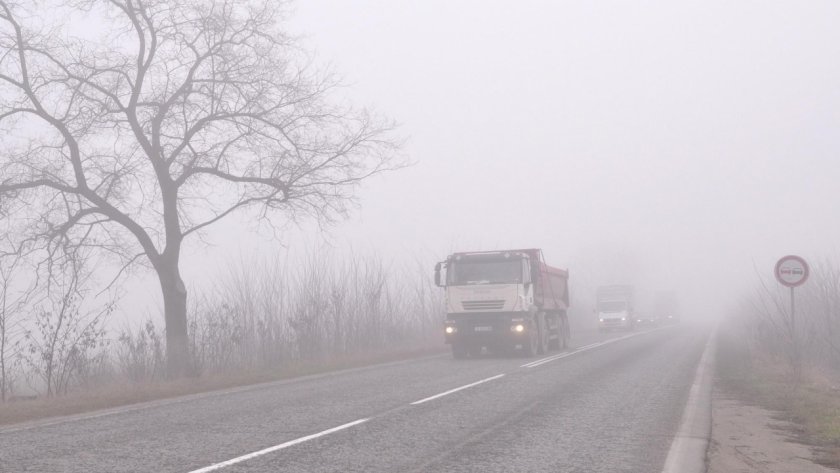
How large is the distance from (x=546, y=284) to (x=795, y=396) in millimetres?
14469

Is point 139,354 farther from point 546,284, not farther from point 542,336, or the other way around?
point 546,284

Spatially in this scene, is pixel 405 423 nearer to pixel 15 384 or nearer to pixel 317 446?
pixel 317 446

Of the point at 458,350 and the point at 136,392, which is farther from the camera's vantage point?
the point at 458,350

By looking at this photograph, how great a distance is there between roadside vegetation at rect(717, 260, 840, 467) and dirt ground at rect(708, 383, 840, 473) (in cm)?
22

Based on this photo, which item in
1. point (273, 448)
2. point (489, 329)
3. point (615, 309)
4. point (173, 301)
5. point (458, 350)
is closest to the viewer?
point (273, 448)

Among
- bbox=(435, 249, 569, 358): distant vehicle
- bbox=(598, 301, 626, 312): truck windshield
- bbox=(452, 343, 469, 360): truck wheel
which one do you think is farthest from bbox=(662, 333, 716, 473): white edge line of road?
bbox=(598, 301, 626, 312): truck windshield

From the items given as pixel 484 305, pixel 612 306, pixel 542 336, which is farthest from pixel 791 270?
pixel 612 306

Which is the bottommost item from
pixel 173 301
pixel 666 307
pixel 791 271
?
pixel 666 307

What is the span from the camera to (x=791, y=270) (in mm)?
19047

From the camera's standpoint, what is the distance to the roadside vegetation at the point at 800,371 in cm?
1116

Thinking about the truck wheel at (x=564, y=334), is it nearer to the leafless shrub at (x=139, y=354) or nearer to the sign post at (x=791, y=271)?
the sign post at (x=791, y=271)

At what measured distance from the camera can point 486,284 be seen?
2527 centimetres

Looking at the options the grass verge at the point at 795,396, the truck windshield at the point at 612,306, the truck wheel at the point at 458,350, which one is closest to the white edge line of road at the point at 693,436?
the grass verge at the point at 795,396

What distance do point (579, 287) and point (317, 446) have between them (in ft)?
220
